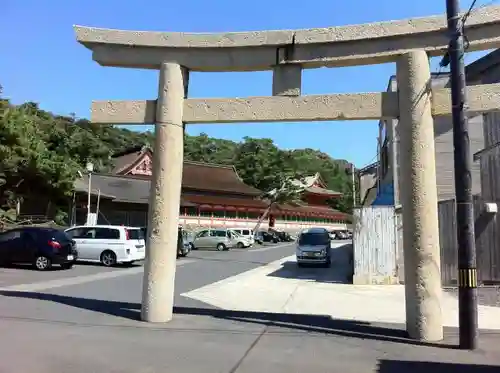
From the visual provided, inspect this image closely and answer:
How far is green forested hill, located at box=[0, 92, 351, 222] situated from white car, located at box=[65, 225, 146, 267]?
6.33 m

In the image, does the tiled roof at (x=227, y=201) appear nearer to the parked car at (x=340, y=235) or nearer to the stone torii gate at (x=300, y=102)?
the parked car at (x=340, y=235)

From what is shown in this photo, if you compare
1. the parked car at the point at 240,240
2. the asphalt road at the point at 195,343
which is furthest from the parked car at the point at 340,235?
the asphalt road at the point at 195,343

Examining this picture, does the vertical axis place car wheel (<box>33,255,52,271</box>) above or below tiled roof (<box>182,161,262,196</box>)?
below

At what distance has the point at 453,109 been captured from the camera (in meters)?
8.00

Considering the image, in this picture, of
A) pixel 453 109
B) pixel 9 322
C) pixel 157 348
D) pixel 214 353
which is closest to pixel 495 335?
pixel 453 109

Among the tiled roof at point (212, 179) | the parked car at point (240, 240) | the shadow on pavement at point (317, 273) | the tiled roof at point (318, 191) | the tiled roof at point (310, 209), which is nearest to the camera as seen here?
the shadow on pavement at point (317, 273)

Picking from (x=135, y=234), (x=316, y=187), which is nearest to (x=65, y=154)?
(x=135, y=234)

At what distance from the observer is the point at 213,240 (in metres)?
40.9

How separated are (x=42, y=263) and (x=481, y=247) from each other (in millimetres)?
15574

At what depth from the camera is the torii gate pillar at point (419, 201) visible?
324 inches

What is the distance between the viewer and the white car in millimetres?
22125

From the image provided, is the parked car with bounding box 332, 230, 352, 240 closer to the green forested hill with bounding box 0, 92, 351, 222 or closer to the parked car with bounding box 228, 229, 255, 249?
the green forested hill with bounding box 0, 92, 351, 222

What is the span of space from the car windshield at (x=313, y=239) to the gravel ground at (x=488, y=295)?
10021 millimetres

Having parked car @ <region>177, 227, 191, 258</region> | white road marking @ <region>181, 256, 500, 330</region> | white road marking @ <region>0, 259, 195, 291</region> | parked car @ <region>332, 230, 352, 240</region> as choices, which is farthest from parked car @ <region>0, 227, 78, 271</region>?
parked car @ <region>332, 230, 352, 240</region>
